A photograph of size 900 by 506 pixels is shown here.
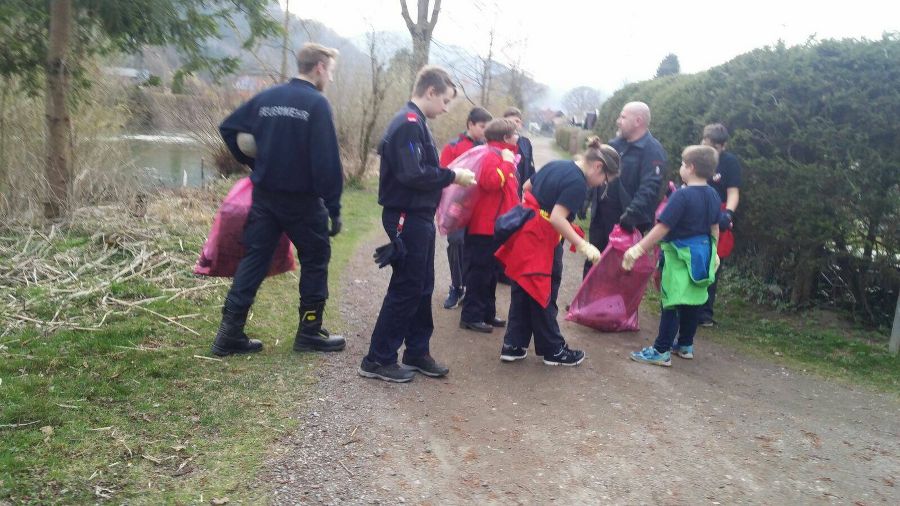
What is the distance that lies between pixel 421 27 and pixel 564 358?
1432 centimetres

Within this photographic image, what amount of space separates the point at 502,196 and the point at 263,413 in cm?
269

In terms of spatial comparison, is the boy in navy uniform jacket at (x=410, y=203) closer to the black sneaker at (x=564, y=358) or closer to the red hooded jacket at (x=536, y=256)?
the red hooded jacket at (x=536, y=256)

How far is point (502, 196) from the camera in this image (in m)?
5.80

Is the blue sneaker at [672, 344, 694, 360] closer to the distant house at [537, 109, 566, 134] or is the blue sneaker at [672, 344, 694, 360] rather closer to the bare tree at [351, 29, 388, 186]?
the bare tree at [351, 29, 388, 186]

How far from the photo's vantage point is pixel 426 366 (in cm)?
483

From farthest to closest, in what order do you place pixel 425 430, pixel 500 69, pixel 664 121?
pixel 500 69
pixel 664 121
pixel 425 430

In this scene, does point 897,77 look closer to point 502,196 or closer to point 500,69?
point 502,196

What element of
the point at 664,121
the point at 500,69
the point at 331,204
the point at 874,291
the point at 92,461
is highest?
the point at 500,69

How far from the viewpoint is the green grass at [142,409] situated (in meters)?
3.13

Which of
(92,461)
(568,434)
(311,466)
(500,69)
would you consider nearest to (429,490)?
(311,466)

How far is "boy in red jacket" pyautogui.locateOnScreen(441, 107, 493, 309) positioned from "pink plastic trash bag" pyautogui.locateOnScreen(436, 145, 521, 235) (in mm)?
674

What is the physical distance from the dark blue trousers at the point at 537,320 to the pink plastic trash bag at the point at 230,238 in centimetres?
173

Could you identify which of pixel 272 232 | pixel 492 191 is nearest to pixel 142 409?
pixel 272 232

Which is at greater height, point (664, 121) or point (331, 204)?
point (664, 121)
